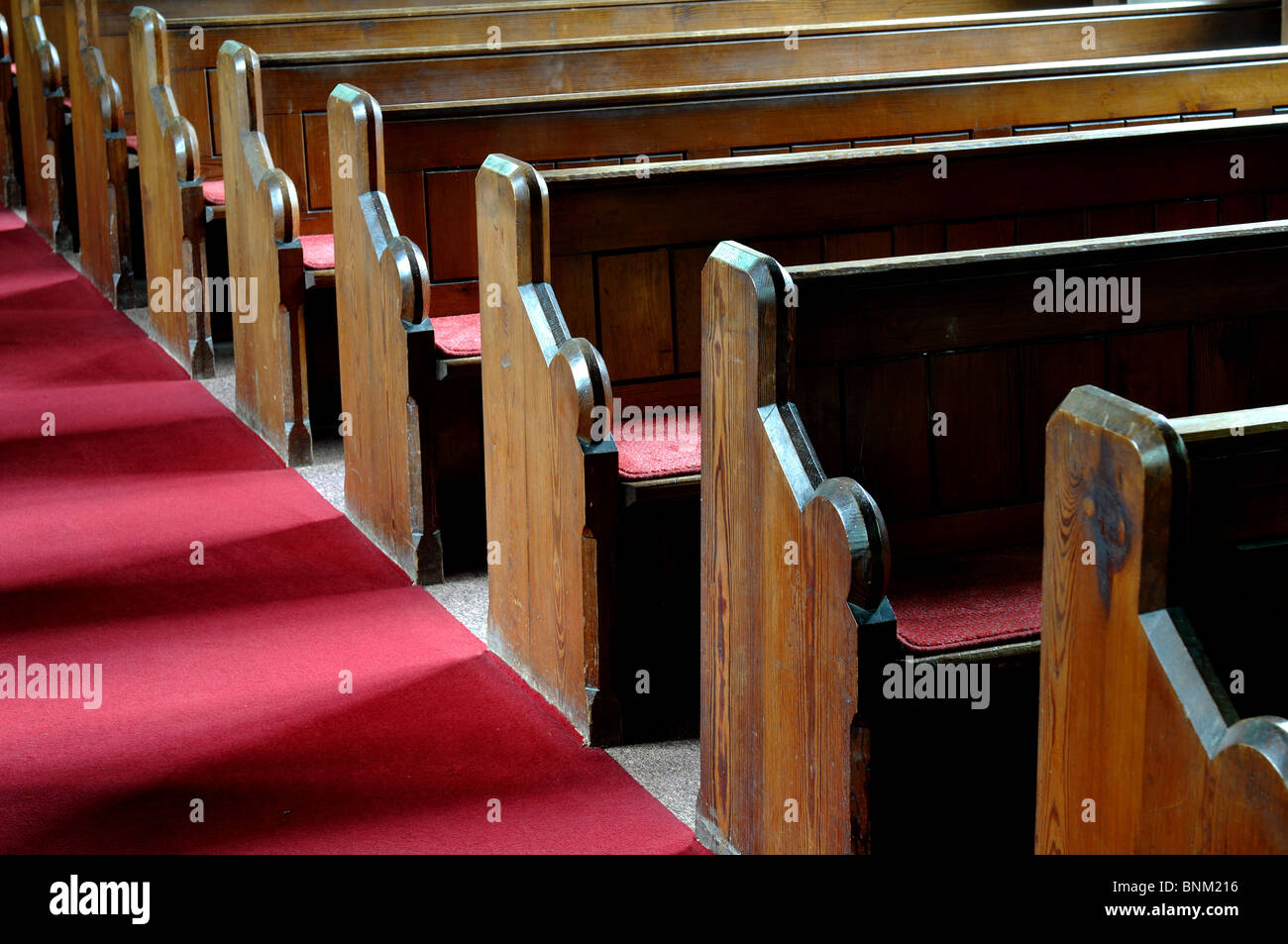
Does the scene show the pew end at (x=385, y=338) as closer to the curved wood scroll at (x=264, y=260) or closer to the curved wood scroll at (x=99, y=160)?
the curved wood scroll at (x=264, y=260)

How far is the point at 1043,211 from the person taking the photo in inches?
133

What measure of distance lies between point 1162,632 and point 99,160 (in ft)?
15.4

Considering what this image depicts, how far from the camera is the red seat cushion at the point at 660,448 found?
2959 millimetres

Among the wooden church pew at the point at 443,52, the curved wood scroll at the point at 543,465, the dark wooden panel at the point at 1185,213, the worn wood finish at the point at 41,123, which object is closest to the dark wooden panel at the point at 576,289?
the curved wood scroll at the point at 543,465

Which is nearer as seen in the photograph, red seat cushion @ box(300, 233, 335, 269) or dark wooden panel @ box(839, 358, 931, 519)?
dark wooden panel @ box(839, 358, 931, 519)

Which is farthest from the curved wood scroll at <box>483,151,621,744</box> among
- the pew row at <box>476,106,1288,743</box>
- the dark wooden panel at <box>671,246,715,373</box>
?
the dark wooden panel at <box>671,246,715,373</box>

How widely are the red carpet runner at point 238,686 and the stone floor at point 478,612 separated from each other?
39 millimetres

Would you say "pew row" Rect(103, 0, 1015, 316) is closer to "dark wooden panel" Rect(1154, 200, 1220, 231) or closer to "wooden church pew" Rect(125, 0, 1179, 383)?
"wooden church pew" Rect(125, 0, 1179, 383)

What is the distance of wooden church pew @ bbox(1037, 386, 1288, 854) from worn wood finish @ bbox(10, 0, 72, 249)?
5.08m

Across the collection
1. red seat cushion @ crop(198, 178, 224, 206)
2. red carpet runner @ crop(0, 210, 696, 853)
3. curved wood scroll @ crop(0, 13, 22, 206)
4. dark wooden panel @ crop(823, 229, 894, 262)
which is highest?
curved wood scroll @ crop(0, 13, 22, 206)

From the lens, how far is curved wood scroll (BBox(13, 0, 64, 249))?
19.5ft

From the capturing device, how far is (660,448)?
309 centimetres
